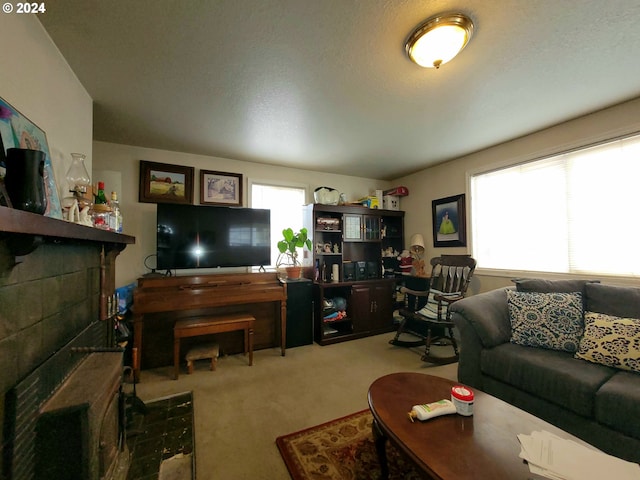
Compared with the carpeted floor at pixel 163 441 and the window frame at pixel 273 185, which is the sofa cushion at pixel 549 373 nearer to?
the carpeted floor at pixel 163 441

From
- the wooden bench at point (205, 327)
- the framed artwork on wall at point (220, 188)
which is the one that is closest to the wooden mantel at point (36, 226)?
the wooden bench at point (205, 327)

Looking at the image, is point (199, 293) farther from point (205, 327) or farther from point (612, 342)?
point (612, 342)

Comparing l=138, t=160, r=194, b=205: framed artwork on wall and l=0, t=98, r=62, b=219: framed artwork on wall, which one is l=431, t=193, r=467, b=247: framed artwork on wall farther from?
l=0, t=98, r=62, b=219: framed artwork on wall

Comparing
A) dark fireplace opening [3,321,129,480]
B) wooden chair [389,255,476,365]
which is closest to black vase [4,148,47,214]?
dark fireplace opening [3,321,129,480]

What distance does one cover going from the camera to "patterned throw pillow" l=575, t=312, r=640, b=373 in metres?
1.54

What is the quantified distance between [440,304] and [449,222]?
1.32 meters

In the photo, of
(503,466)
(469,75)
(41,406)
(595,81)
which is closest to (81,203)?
(41,406)

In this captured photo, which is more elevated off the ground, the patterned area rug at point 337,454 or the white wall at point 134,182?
the white wall at point 134,182

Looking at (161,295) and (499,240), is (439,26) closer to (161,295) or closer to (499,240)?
(499,240)

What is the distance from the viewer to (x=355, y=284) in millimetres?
3562

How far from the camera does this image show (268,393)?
84.5 inches

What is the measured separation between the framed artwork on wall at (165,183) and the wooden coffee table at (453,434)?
2929 mm

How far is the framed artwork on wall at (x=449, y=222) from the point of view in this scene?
11.1ft

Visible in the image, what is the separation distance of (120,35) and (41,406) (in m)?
1.83
